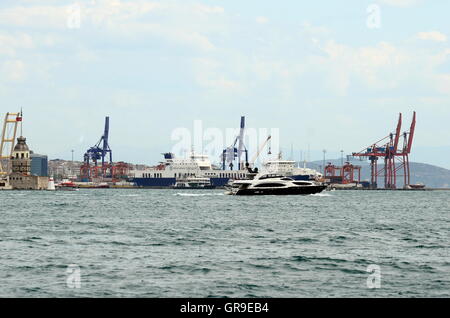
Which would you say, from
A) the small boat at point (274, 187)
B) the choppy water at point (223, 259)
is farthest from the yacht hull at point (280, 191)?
the choppy water at point (223, 259)

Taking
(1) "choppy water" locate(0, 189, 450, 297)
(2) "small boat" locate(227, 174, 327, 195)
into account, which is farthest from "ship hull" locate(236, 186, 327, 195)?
(1) "choppy water" locate(0, 189, 450, 297)

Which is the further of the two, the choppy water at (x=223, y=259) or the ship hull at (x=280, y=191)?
the ship hull at (x=280, y=191)

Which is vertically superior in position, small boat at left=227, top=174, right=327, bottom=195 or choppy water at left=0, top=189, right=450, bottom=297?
small boat at left=227, top=174, right=327, bottom=195

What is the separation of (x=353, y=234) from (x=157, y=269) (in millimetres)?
19572

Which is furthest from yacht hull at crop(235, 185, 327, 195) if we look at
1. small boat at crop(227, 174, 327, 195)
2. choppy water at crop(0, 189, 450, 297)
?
choppy water at crop(0, 189, 450, 297)

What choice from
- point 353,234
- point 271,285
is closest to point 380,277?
point 271,285

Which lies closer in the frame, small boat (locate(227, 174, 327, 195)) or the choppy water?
the choppy water

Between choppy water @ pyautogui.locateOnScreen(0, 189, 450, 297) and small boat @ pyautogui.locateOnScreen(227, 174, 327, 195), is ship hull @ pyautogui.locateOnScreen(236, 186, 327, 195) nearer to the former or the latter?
small boat @ pyautogui.locateOnScreen(227, 174, 327, 195)

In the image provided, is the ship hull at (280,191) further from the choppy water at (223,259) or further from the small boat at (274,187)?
the choppy water at (223,259)

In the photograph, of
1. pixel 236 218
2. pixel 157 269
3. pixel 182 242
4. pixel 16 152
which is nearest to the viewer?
pixel 157 269

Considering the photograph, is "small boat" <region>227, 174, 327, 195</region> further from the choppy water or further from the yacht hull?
the choppy water

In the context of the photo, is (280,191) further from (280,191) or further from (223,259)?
(223,259)

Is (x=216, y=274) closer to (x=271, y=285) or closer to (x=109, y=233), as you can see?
(x=271, y=285)
